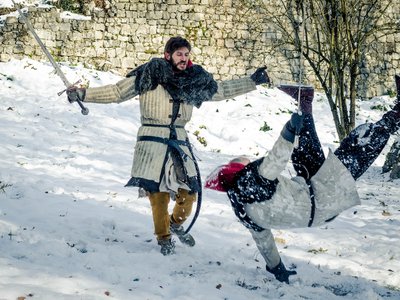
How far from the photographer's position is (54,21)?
12.3m

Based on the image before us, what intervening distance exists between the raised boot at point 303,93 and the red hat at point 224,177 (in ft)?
2.01

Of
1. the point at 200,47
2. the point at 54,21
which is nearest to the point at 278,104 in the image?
the point at 200,47

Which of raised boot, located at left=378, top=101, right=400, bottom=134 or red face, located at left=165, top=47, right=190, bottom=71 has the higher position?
red face, located at left=165, top=47, right=190, bottom=71

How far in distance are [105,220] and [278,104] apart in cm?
826

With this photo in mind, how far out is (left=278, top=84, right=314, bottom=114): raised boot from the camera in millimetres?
2984

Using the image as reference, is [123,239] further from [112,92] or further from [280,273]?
[280,273]

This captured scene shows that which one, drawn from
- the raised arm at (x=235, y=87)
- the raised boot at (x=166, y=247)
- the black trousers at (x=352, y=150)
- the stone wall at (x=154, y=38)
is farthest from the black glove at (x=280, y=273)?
the stone wall at (x=154, y=38)

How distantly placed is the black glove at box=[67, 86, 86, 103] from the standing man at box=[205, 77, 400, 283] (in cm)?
134

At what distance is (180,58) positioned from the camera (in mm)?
Answer: 3537

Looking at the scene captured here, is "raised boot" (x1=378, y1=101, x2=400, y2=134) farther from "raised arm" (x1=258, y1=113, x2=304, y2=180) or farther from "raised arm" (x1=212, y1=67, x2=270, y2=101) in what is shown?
"raised arm" (x1=212, y1=67, x2=270, y2=101)

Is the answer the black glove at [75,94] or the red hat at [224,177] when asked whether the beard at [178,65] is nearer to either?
the black glove at [75,94]

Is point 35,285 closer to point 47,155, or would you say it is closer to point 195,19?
point 47,155

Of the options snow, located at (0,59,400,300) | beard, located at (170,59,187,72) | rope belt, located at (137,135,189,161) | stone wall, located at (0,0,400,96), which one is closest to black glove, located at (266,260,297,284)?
snow, located at (0,59,400,300)

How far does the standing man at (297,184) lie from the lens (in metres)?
2.74
